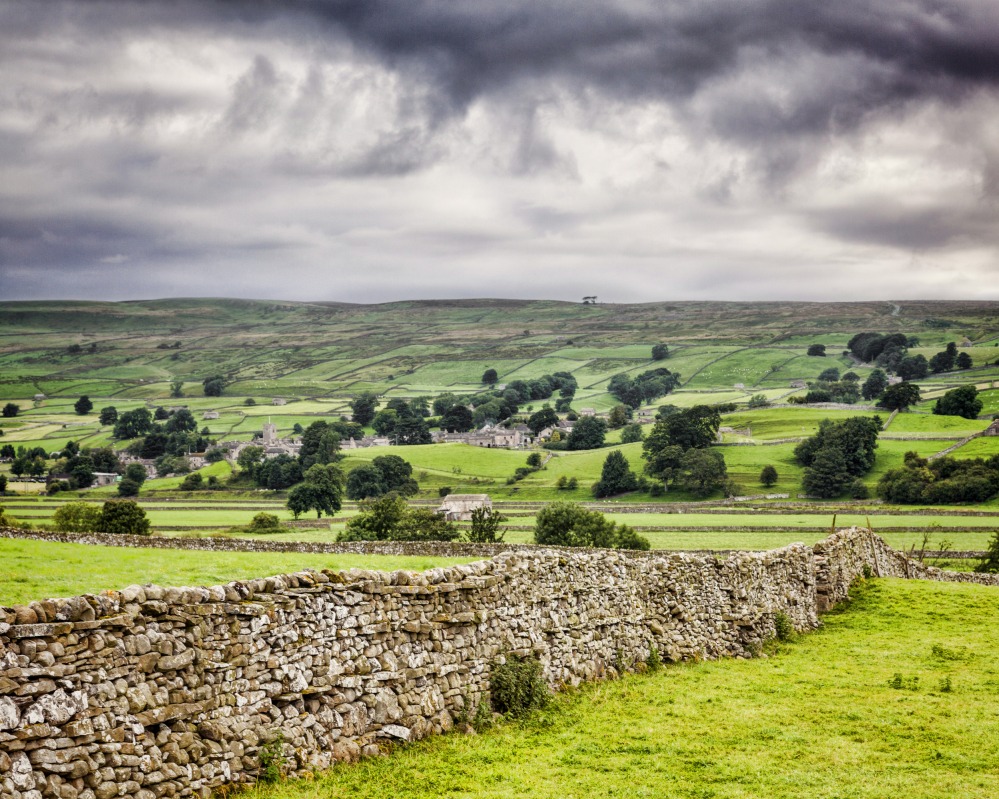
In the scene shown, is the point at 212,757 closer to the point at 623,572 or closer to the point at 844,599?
the point at 623,572

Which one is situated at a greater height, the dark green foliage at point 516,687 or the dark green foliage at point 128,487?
the dark green foliage at point 516,687

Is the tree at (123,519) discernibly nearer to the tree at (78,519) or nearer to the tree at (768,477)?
the tree at (78,519)

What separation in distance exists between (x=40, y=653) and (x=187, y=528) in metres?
81.2

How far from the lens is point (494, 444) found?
604 ft

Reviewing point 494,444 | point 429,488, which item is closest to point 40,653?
point 429,488

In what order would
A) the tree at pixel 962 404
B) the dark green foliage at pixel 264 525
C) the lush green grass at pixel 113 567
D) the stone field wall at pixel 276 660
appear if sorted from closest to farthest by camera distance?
the stone field wall at pixel 276 660 → the lush green grass at pixel 113 567 → the dark green foliage at pixel 264 525 → the tree at pixel 962 404

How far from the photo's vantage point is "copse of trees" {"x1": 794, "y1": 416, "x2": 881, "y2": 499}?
387 feet

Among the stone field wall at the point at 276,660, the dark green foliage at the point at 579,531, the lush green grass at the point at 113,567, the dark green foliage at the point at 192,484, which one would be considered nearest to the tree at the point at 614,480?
the dark green foliage at the point at 579,531

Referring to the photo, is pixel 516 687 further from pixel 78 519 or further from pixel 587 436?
pixel 587 436

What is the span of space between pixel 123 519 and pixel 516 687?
57367mm

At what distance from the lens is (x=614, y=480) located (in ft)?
422

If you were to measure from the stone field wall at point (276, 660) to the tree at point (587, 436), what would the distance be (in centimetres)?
15625

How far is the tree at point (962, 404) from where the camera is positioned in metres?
157

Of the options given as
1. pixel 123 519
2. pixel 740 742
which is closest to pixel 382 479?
pixel 123 519
